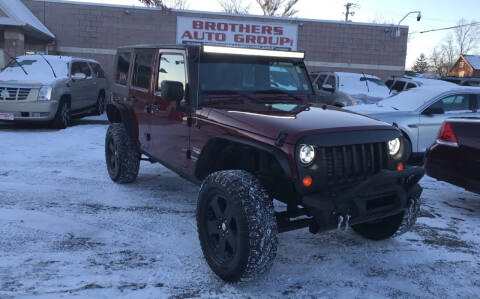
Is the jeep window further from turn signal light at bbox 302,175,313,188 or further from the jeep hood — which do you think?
turn signal light at bbox 302,175,313,188

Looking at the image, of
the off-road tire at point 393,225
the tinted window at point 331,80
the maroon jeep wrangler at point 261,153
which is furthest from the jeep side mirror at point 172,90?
the tinted window at point 331,80

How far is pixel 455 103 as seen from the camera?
8.20 metres

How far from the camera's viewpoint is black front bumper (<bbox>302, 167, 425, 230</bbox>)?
2.96 meters

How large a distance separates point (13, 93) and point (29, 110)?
0.57 m

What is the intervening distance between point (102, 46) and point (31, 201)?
14045 millimetres

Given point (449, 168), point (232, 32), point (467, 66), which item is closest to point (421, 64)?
point (467, 66)

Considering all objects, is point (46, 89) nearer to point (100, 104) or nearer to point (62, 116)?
point (62, 116)

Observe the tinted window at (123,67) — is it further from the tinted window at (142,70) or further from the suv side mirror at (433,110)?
the suv side mirror at (433,110)

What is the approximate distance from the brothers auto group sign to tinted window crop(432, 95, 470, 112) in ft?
36.1

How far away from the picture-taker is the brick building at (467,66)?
61.3 metres

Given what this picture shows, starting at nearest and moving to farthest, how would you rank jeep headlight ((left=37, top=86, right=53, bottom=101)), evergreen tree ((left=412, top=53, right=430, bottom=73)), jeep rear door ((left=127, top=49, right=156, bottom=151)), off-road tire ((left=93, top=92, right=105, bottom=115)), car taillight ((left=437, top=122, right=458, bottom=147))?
jeep rear door ((left=127, top=49, right=156, bottom=151))
car taillight ((left=437, top=122, right=458, bottom=147))
jeep headlight ((left=37, top=86, right=53, bottom=101))
off-road tire ((left=93, top=92, right=105, bottom=115))
evergreen tree ((left=412, top=53, right=430, bottom=73))

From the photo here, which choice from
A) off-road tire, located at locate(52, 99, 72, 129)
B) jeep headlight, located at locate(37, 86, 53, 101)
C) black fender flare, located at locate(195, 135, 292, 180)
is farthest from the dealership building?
black fender flare, located at locate(195, 135, 292, 180)

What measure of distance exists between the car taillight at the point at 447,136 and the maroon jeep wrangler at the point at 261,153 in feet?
6.36

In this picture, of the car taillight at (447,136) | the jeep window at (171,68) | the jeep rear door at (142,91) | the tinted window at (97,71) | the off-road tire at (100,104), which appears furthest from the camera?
the off-road tire at (100,104)
